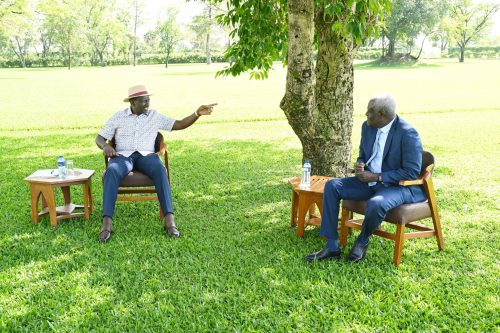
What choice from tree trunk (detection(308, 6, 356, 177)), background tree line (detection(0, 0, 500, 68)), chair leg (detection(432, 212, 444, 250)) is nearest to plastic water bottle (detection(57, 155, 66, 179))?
tree trunk (detection(308, 6, 356, 177))

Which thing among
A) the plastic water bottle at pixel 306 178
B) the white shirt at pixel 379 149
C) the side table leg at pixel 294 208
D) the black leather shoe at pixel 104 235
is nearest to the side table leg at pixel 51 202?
the black leather shoe at pixel 104 235

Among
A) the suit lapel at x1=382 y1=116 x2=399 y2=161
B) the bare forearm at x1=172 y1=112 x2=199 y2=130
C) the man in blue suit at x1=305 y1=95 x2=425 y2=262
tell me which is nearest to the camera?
the man in blue suit at x1=305 y1=95 x2=425 y2=262

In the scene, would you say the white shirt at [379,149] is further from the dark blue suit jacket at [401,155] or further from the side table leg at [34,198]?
the side table leg at [34,198]

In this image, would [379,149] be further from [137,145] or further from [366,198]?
[137,145]

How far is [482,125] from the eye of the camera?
13.6 metres

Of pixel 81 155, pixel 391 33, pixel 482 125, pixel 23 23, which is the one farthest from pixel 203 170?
pixel 391 33

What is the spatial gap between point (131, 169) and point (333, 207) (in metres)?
2.35

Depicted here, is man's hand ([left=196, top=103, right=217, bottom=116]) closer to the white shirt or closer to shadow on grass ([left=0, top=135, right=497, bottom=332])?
shadow on grass ([left=0, top=135, right=497, bottom=332])

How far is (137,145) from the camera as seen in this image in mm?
5961

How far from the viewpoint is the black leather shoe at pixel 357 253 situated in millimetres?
4570

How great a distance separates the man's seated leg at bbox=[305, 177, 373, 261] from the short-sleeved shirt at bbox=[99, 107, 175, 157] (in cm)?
231

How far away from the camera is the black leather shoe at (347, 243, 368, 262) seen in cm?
457

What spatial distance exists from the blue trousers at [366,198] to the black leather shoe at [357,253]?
0.06 metres

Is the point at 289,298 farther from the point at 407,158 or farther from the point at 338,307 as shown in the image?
the point at 407,158
